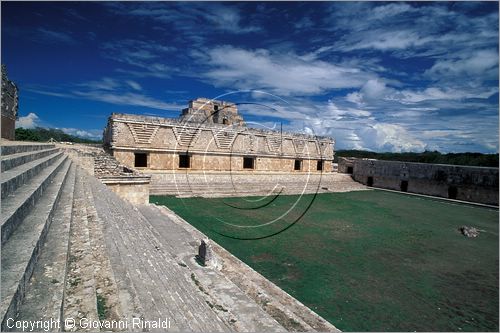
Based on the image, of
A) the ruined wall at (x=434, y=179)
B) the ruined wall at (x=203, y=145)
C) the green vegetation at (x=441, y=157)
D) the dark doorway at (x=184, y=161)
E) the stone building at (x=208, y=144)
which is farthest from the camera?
the green vegetation at (x=441, y=157)

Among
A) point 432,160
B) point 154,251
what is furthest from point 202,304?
point 432,160

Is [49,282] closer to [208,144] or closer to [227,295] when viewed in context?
[227,295]

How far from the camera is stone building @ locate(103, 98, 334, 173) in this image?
69.6 feet

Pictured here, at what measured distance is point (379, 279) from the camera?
751 centimetres

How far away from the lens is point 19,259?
227 centimetres

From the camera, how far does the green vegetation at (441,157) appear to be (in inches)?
1531

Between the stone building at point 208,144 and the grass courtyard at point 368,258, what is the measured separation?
6882 mm

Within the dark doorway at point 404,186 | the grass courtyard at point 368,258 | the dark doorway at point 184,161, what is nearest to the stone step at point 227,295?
the grass courtyard at point 368,258

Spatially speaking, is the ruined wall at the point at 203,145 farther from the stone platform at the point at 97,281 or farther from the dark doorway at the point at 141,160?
the stone platform at the point at 97,281

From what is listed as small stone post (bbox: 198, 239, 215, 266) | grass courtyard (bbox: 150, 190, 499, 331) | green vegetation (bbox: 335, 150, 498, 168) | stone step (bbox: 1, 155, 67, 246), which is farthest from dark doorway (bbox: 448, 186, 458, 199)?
stone step (bbox: 1, 155, 67, 246)

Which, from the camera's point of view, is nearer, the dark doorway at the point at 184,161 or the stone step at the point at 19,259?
the stone step at the point at 19,259

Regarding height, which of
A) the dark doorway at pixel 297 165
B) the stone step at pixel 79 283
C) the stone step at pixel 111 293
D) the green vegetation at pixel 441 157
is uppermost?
the green vegetation at pixel 441 157

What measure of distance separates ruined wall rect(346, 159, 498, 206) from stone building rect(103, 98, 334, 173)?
5.12 metres

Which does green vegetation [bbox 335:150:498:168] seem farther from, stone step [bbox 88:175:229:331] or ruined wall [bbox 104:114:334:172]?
stone step [bbox 88:175:229:331]
